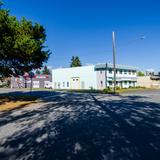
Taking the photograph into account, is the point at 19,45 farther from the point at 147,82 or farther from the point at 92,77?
the point at 147,82

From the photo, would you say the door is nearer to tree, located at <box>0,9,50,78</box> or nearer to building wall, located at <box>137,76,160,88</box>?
building wall, located at <box>137,76,160,88</box>

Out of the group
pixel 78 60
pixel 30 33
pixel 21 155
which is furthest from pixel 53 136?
pixel 78 60

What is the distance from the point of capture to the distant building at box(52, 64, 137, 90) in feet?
191

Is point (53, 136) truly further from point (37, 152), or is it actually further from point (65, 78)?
point (65, 78)

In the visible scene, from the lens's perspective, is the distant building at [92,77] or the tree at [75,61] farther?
the tree at [75,61]

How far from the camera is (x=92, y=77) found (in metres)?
58.3

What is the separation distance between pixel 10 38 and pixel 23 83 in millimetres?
62984

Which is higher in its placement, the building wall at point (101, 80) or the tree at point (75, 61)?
the tree at point (75, 61)

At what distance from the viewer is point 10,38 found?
20234 millimetres

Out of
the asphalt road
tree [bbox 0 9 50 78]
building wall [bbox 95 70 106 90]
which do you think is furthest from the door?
the asphalt road

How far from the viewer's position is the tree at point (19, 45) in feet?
66.6

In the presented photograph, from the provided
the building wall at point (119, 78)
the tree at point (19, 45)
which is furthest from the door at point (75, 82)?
the tree at point (19, 45)

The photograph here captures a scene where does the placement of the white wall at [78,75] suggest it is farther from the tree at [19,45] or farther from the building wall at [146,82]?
the tree at [19,45]

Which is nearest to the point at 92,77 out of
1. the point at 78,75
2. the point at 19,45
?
the point at 78,75
